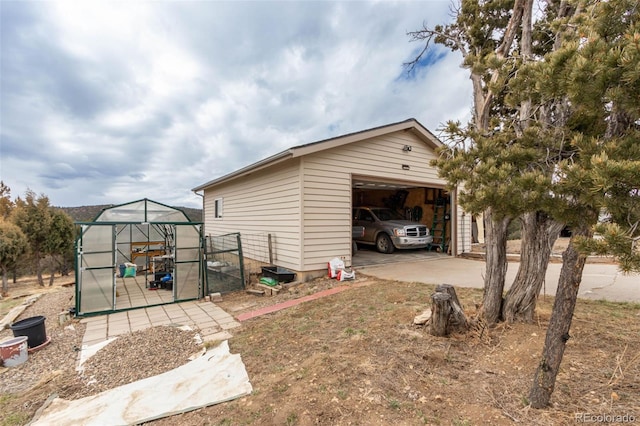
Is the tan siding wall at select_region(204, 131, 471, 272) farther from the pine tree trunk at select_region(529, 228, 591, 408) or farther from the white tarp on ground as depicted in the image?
the pine tree trunk at select_region(529, 228, 591, 408)

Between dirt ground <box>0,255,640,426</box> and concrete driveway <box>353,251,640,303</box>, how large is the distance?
36.0 inches

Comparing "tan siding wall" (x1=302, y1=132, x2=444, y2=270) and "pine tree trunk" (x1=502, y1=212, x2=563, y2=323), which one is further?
"tan siding wall" (x1=302, y1=132, x2=444, y2=270)

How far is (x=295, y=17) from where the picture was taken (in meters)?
7.34

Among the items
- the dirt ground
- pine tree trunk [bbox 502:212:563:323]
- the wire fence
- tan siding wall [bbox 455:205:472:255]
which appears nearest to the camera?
the dirt ground

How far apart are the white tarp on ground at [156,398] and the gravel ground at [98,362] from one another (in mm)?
291

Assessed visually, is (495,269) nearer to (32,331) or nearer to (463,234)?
(32,331)

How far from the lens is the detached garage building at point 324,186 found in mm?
7004

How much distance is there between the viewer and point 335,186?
7.43 meters

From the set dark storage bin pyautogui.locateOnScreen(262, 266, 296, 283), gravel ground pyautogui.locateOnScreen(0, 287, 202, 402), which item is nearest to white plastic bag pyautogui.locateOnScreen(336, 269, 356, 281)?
dark storage bin pyautogui.locateOnScreen(262, 266, 296, 283)

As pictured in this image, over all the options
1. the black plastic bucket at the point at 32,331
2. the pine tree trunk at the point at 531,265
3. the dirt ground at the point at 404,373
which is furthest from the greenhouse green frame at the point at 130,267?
the pine tree trunk at the point at 531,265

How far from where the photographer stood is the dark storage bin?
23.1 feet

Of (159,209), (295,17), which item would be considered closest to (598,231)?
(295,17)

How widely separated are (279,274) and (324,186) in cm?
258

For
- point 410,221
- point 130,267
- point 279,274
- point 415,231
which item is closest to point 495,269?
point 279,274
